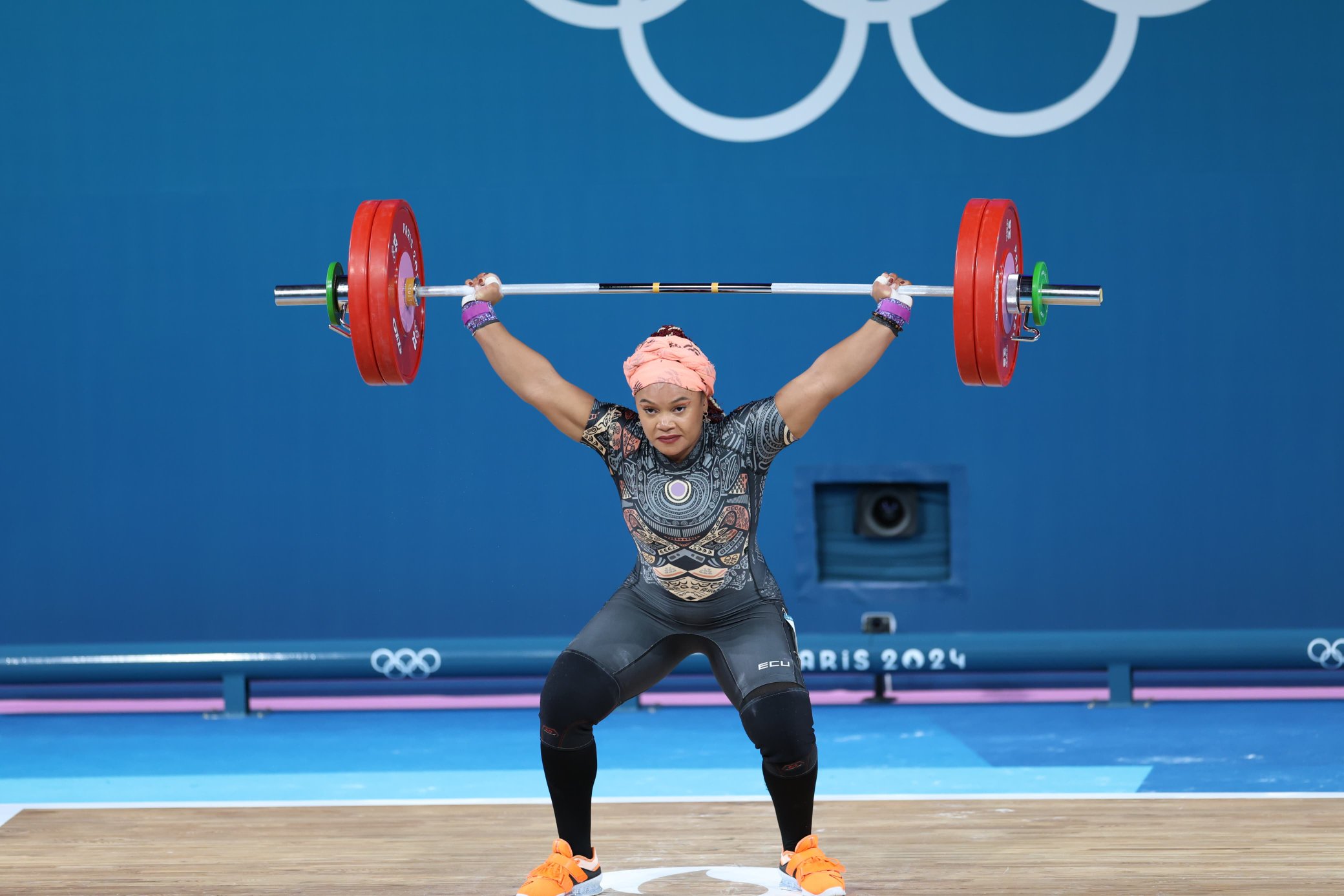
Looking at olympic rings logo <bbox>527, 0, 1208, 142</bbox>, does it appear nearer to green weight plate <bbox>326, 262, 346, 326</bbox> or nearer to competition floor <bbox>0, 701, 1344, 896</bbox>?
competition floor <bbox>0, 701, 1344, 896</bbox>

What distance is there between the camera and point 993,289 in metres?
3.54

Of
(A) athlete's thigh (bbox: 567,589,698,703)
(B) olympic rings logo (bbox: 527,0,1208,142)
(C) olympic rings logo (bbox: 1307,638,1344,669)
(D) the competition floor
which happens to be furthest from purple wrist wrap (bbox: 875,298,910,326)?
(C) olympic rings logo (bbox: 1307,638,1344,669)

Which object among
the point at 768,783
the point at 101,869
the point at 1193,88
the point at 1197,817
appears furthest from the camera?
the point at 1193,88

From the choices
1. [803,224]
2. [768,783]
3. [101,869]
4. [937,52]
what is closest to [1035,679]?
[803,224]

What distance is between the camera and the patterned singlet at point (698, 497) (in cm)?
348

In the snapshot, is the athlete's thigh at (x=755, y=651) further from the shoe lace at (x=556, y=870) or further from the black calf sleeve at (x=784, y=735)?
the shoe lace at (x=556, y=870)

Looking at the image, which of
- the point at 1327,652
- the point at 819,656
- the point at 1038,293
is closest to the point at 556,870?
the point at 1038,293

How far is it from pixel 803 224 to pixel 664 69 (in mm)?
794

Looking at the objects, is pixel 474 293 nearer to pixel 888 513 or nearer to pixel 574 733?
pixel 574 733

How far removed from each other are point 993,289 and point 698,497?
0.80 metres

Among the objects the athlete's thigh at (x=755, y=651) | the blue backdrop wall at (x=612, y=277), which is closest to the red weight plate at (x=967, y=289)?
the athlete's thigh at (x=755, y=651)

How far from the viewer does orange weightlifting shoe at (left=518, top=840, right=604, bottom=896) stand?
3.42 meters

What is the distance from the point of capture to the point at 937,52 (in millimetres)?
6008

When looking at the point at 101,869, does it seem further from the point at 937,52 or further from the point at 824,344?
the point at 937,52
